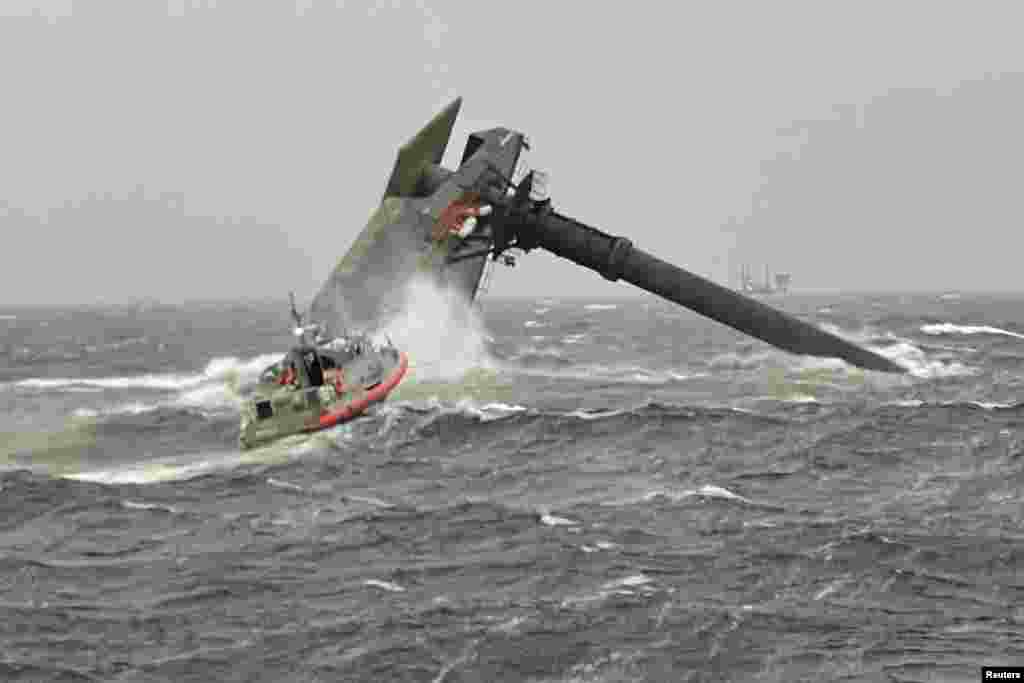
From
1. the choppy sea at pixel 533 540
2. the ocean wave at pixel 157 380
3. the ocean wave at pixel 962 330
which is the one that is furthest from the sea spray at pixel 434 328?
→ the ocean wave at pixel 962 330

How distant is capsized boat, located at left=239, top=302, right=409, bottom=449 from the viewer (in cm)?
4233

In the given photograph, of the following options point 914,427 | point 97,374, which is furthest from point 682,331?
point 914,427

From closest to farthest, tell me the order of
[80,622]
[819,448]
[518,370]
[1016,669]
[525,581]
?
[1016,669] → [80,622] → [525,581] → [819,448] → [518,370]

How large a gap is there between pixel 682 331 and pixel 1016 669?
108633 mm

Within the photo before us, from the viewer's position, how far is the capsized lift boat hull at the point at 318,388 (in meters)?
42.3

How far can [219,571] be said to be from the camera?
81.0 ft

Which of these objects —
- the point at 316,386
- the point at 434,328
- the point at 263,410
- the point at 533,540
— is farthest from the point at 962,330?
the point at 533,540

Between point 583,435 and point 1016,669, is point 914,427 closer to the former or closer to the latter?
point 583,435

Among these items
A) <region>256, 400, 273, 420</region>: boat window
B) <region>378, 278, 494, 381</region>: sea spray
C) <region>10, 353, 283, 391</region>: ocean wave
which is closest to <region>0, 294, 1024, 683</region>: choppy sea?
<region>256, 400, 273, 420</region>: boat window

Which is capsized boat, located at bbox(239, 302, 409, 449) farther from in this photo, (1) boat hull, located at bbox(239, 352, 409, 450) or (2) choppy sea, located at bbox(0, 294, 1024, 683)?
(2) choppy sea, located at bbox(0, 294, 1024, 683)

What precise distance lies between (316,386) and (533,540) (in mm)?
21378

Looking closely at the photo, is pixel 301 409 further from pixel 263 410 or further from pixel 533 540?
pixel 533 540

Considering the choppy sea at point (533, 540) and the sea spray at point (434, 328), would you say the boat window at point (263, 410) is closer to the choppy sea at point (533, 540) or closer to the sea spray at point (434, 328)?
the choppy sea at point (533, 540)

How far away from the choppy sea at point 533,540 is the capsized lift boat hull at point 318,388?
35.6 inches
